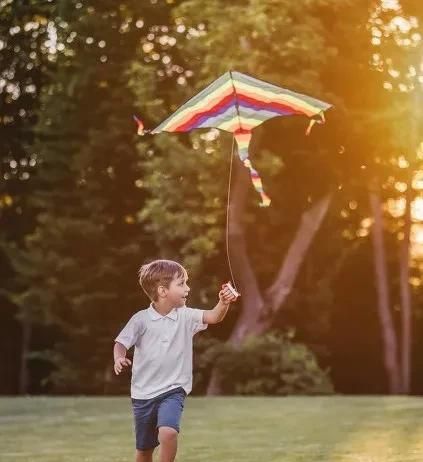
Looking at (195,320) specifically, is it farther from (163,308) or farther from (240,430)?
(240,430)

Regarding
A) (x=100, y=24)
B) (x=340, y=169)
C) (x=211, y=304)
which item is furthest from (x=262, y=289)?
(x=100, y=24)

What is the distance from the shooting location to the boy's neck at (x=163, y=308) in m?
7.72

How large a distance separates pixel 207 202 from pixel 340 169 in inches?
116

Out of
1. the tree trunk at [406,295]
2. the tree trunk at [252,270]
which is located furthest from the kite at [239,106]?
the tree trunk at [406,295]

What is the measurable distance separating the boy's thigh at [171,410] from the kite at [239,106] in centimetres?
218

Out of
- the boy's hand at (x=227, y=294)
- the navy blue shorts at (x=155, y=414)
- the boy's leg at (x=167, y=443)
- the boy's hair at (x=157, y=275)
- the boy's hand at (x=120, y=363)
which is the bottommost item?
the boy's leg at (x=167, y=443)

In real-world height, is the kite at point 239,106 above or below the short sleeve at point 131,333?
above

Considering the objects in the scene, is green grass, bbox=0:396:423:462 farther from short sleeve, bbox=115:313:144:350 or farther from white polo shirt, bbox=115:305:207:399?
short sleeve, bbox=115:313:144:350

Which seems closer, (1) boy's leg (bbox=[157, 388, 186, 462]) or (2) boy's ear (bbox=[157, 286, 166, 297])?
(1) boy's leg (bbox=[157, 388, 186, 462])

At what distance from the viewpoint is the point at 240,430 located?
46.8 feet

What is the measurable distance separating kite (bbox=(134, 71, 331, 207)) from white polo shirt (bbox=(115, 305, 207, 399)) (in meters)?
1.91

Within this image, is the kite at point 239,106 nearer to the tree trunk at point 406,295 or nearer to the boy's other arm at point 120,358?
the boy's other arm at point 120,358

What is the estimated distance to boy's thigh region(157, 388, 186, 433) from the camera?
757cm

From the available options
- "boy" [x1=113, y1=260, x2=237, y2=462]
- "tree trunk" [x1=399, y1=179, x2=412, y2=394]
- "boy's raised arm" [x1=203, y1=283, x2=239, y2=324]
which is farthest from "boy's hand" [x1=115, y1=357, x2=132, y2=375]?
"tree trunk" [x1=399, y1=179, x2=412, y2=394]
